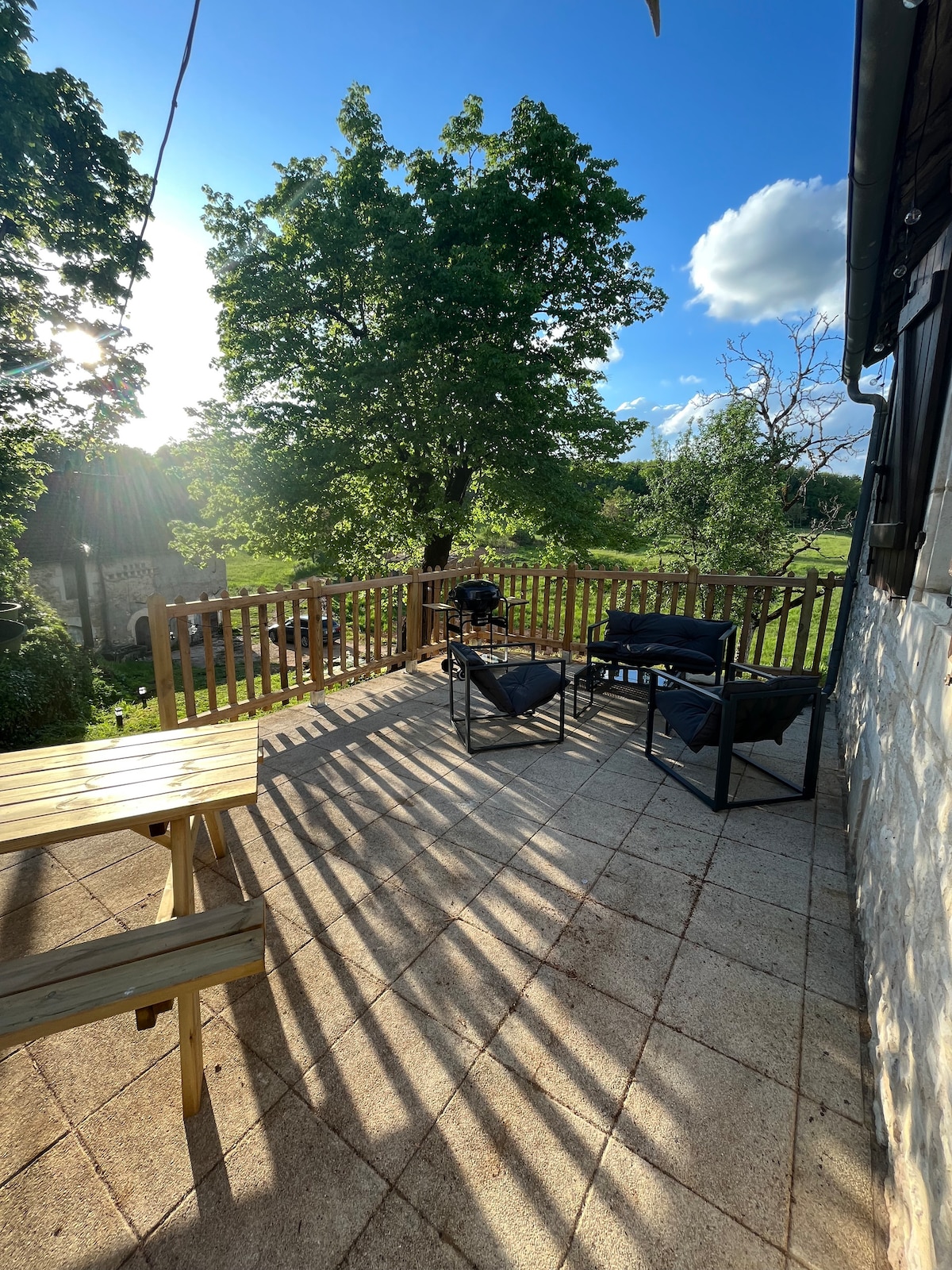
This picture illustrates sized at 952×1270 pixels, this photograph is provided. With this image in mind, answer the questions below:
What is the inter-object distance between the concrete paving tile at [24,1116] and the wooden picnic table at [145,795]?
26 cm

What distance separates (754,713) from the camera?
2.79m

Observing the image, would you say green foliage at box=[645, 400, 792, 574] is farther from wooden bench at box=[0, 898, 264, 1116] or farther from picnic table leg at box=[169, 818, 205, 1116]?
picnic table leg at box=[169, 818, 205, 1116]

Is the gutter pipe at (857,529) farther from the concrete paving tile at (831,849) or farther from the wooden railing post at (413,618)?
the wooden railing post at (413,618)

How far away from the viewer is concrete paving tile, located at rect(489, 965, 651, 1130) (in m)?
1.43

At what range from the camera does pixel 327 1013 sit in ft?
5.48

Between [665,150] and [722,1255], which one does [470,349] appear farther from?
[722,1255]

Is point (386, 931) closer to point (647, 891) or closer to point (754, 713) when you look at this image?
point (647, 891)

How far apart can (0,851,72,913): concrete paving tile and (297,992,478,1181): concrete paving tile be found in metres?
1.66

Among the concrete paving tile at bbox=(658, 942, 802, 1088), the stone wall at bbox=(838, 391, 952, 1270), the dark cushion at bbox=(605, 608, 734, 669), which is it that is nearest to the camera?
the stone wall at bbox=(838, 391, 952, 1270)

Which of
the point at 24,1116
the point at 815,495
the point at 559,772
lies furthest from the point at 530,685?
the point at 815,495

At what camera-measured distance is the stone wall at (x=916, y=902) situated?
0.97 meters

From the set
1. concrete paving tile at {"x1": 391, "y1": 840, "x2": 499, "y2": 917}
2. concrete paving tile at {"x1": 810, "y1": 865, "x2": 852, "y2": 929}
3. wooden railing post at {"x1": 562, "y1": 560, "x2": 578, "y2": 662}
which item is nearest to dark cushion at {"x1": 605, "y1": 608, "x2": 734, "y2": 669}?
wooden railing post at {"x1": 562, "y1": 560, "x2": 578, "y2": 662}

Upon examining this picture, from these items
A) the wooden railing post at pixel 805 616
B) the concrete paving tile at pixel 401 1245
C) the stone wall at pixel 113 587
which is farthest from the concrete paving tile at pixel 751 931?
the stone wall at pixel 113 587

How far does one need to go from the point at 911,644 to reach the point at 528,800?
201 centimetres
